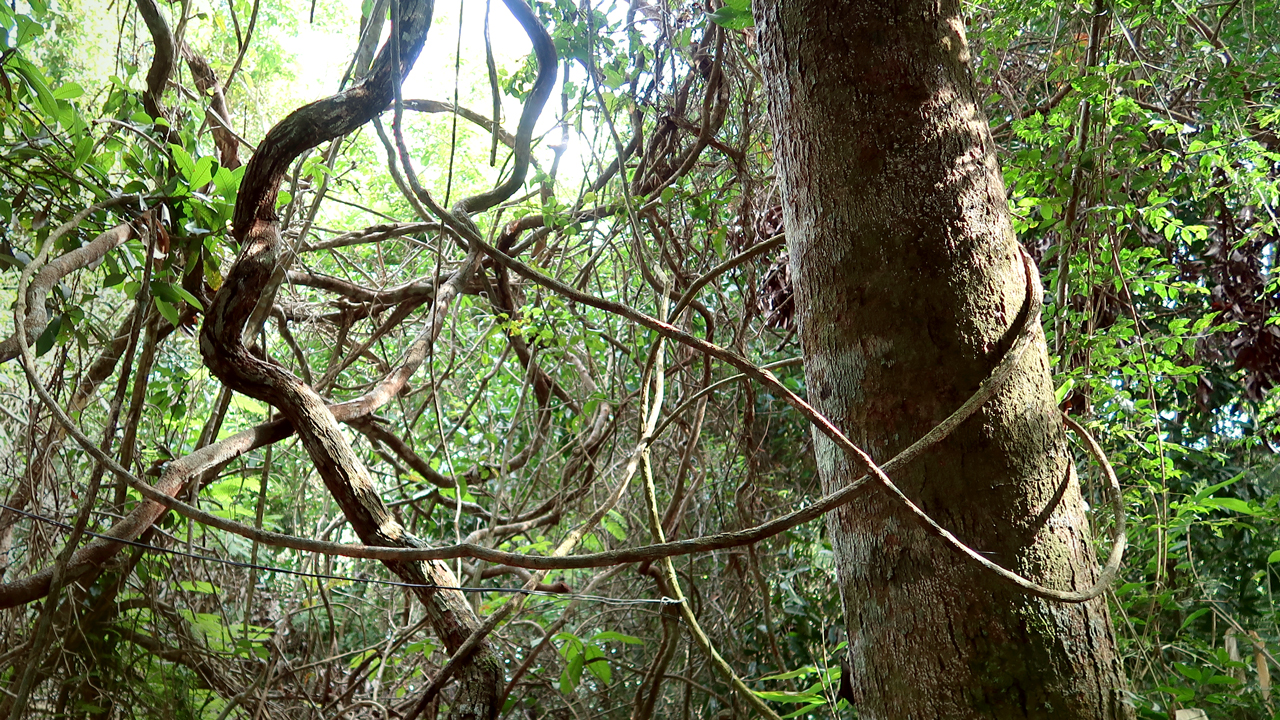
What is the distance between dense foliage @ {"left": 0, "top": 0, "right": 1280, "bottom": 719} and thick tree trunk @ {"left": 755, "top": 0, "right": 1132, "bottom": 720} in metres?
0.29

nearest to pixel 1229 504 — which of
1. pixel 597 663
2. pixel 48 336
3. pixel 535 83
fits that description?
pixel 597 663

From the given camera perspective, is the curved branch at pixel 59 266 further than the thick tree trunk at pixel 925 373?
Yes

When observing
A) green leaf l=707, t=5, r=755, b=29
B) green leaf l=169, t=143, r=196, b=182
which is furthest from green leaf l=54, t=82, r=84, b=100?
green leaf l=707, t=5, r=755, b=29

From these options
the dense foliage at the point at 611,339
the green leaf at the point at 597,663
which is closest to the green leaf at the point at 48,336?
the dense foliage at the point at 611,339

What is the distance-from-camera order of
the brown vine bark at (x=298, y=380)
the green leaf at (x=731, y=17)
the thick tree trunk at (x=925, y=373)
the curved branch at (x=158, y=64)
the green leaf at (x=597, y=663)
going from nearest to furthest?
the thick tree trunk at (x=925, y=373) → the green leaf at (x=731, y=17) → the brown vine bark at (x=298, y=380) → the green leaf at (x=597, y=663) → the curved branch at (x=158, y=64)

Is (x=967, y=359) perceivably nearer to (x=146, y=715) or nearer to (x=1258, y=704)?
(x=1258, y=704)

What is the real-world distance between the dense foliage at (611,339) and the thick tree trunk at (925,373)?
0.95ft

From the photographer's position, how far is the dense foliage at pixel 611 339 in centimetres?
131

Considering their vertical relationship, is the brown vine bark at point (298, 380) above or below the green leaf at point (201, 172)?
below

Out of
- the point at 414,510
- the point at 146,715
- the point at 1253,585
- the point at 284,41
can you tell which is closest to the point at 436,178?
the point at 284,41

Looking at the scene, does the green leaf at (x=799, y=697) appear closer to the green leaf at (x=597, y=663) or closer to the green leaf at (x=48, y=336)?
the green leaf at (x=597, y=663)

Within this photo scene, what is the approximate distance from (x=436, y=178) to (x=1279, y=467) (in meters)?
5.50

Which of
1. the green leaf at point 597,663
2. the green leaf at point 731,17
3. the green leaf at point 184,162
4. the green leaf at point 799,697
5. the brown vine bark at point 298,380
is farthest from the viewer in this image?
the green leaf at point 597,663

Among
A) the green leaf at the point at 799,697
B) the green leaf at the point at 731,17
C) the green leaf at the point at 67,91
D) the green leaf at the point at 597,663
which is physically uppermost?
the green leaf at the point at 67,91
